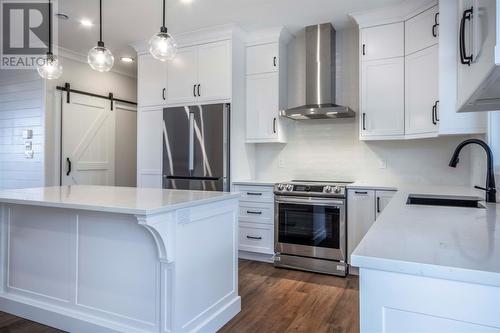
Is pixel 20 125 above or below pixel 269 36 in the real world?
below

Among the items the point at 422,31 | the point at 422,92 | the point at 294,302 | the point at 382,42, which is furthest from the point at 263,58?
the point at 294,302

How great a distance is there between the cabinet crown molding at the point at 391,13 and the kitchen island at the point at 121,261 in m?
2.49

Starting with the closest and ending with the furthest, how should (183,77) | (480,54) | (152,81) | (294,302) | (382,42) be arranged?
(480,54) → (294,302) → (382,42) → (183,77) → (152,81)

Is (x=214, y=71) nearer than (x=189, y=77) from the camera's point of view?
Yes

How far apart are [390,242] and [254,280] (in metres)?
2.53

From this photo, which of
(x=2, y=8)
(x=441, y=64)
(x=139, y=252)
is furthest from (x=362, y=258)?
(x=2, y=8)

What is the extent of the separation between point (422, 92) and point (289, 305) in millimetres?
2382

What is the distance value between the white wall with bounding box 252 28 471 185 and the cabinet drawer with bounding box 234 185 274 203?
57cm

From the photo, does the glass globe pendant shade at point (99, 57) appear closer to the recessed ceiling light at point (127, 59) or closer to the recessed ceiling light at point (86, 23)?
the recessed ceiling light at point (86, 23)

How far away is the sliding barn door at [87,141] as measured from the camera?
4680mm

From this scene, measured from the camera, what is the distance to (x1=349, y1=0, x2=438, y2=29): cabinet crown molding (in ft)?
10.3

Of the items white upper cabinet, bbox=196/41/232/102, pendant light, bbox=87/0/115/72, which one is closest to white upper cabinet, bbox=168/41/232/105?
white upper cabinet, bbox=196/41/232/102

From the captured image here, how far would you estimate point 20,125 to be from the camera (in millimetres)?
4680

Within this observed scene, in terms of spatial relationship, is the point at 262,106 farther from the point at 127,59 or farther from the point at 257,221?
the point at 127,59
